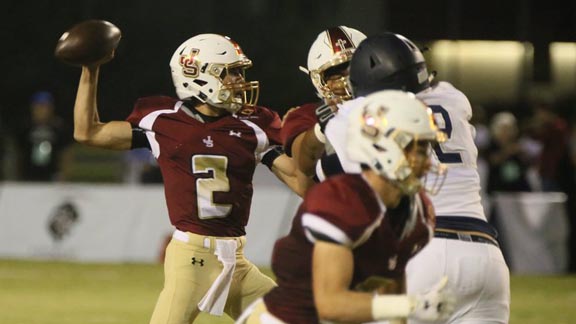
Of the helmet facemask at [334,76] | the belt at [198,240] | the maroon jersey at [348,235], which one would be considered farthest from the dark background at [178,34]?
the maroon jersey at [348,235]

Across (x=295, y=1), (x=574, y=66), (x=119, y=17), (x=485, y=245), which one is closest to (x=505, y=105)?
(x=574, y=66)

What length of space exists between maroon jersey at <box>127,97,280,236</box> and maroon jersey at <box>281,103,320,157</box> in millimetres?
658

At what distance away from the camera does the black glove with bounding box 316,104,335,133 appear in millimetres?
4812

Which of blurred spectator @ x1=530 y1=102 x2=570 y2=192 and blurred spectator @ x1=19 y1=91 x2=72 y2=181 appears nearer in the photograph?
blurred spectator @ x1=530 y1=102 x2=570 y2=192

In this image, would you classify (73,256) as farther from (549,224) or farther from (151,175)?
(549,224)

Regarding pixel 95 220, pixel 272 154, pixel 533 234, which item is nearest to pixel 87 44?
pixel 272 154

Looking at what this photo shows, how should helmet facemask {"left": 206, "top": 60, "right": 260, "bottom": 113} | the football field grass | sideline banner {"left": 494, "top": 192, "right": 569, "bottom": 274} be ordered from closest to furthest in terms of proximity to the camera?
helmet facemask {"left": 206, "top": 60, "right": 260, "bottom": 113} → the football field grass → sideline banner {"left": 494, "top": 192, "right": 569, "bottom": 274}

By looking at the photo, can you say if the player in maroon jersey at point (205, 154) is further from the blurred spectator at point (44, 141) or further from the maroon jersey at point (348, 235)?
the blurred spectator at point (44, 141)

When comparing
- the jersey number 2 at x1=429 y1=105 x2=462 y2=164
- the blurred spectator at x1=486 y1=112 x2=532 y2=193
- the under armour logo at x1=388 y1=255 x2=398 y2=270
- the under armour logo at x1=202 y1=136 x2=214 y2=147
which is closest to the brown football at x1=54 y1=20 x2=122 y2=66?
the under armour logo at x1=202 y1=136 x2=214 y2=147

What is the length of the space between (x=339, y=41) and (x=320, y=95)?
0.25m

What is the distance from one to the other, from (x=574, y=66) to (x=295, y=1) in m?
4.37

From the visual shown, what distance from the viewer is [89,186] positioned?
43.7 feet

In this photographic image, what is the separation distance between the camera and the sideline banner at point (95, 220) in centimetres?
1280

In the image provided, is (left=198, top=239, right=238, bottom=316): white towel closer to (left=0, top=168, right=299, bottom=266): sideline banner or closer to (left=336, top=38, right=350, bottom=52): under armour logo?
(left=336, top=38, right=350, bottom=52): under armour logo
